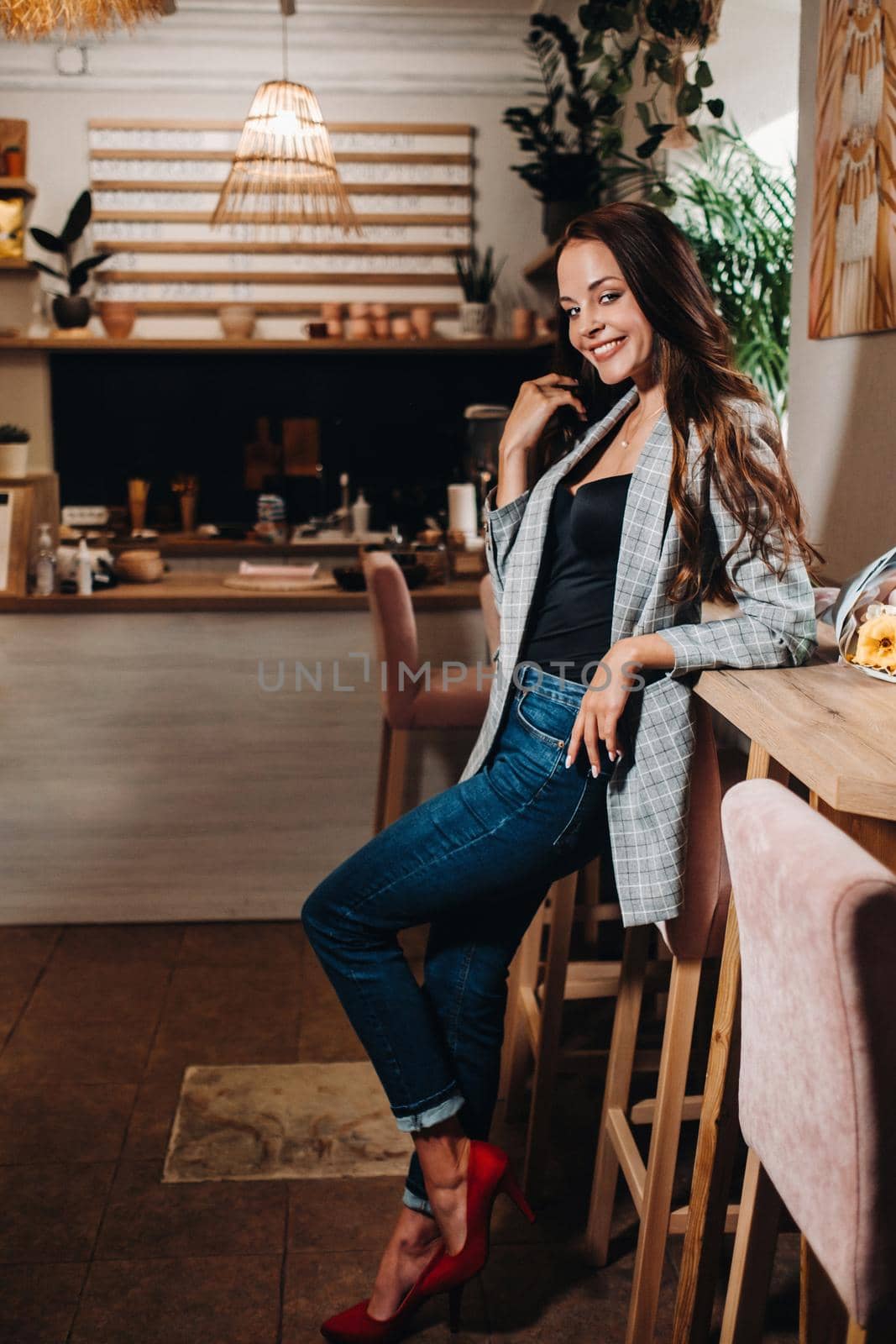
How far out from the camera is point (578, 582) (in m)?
1.76

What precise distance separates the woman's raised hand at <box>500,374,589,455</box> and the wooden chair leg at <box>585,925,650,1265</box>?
81 centimetres

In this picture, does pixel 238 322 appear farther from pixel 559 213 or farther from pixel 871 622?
pixel 871 622

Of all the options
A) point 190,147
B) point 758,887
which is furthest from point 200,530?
point 758,887

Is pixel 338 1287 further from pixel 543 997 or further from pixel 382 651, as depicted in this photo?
pixel 382 651

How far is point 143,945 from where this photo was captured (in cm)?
326

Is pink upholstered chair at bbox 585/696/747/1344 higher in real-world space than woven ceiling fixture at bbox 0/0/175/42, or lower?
lower

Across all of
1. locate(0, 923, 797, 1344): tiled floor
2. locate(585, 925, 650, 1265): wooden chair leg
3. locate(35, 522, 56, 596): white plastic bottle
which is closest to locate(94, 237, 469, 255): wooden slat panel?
locate(35, 522, 56, 596): white plastic bottle

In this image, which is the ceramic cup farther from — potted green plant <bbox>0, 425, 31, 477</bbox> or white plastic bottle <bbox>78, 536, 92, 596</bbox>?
white plastic bottle <bbox>78, 536, 92, 596</bbox>

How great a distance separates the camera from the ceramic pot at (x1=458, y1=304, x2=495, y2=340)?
548 cm

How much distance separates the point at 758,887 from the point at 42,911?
8.89ft

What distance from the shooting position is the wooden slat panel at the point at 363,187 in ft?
18.2

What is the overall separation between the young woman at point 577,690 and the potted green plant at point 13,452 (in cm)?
207

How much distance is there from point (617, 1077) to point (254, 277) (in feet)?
15.1

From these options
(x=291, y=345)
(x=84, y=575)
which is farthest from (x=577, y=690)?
(x=291, y=345)
